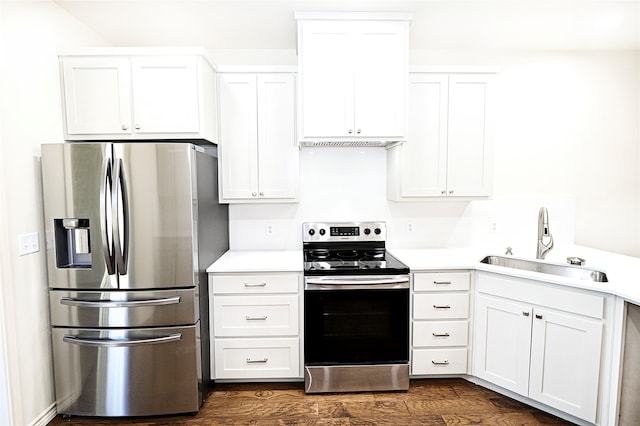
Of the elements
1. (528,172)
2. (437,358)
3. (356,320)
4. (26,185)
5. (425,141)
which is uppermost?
(425,141)

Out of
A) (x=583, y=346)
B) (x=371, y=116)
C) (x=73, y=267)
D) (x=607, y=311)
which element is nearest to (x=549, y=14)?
(x=371, y=116)

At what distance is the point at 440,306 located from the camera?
253 cm

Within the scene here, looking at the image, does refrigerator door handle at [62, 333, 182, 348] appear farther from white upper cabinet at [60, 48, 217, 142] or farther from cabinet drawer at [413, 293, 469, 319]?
cabinet drawer at [413, 293, 469, 319]

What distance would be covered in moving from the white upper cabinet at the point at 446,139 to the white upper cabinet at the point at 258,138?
2.94ft

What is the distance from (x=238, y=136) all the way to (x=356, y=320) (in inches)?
64.7

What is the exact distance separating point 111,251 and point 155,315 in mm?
475

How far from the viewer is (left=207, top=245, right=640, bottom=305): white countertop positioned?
1.97 meters

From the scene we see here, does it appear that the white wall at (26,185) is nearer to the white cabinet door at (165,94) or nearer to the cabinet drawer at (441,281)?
the white cabinet door at (165,94)

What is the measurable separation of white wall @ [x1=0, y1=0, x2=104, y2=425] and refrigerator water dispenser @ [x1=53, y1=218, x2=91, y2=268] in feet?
0.35

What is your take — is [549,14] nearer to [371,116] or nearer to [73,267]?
[371,116]

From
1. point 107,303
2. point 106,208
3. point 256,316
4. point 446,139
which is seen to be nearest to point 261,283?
point 256,316

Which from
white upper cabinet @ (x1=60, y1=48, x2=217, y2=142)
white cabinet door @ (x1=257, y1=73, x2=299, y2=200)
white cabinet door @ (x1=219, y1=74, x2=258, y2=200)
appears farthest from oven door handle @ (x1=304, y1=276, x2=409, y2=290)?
white upper cabinet @ (x1=60, y1=48, x2=217, y2=142)

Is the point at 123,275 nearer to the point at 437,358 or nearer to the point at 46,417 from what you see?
the point at 46,417

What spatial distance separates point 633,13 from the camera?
2490 millimetres
